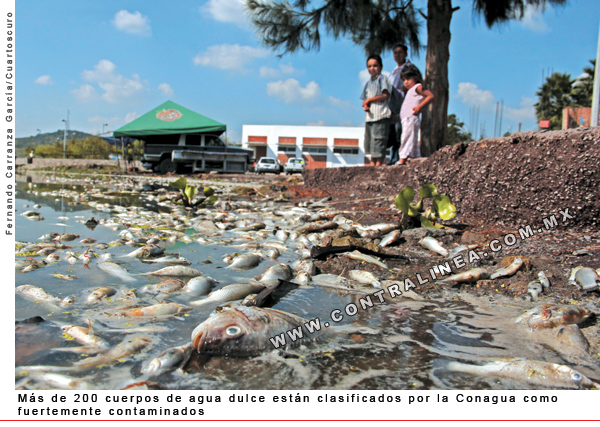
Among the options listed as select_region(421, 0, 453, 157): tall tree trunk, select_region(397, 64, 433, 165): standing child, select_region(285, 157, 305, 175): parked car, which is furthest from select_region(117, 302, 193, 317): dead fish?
select_region(285, 157, 305, 175): parked car

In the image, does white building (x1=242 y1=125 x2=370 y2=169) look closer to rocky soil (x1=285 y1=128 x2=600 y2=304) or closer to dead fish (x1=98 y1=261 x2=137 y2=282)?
rocky soil (x1=285 y1=128 x2=600 y2=304)

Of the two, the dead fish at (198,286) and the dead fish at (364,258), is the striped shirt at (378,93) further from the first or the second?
the dead fish at (198,286)

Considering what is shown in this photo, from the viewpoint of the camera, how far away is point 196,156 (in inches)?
602

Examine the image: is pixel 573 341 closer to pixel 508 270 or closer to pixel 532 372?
pixel 532 372

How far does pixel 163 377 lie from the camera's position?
3.56 feet

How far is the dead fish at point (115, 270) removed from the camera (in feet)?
6.66

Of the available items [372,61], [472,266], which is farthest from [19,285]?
[372,61]

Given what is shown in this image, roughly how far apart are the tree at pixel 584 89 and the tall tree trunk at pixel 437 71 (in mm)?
38138

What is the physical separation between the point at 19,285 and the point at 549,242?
2.96 m

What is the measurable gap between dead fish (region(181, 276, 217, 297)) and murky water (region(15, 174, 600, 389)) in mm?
53

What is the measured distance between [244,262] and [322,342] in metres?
1.08

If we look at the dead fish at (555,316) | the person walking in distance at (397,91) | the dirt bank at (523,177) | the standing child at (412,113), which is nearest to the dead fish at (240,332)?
the dead fish at (555,316)

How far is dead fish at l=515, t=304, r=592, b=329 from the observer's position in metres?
1.45

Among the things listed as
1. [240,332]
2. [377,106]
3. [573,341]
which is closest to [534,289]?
[573,341]
